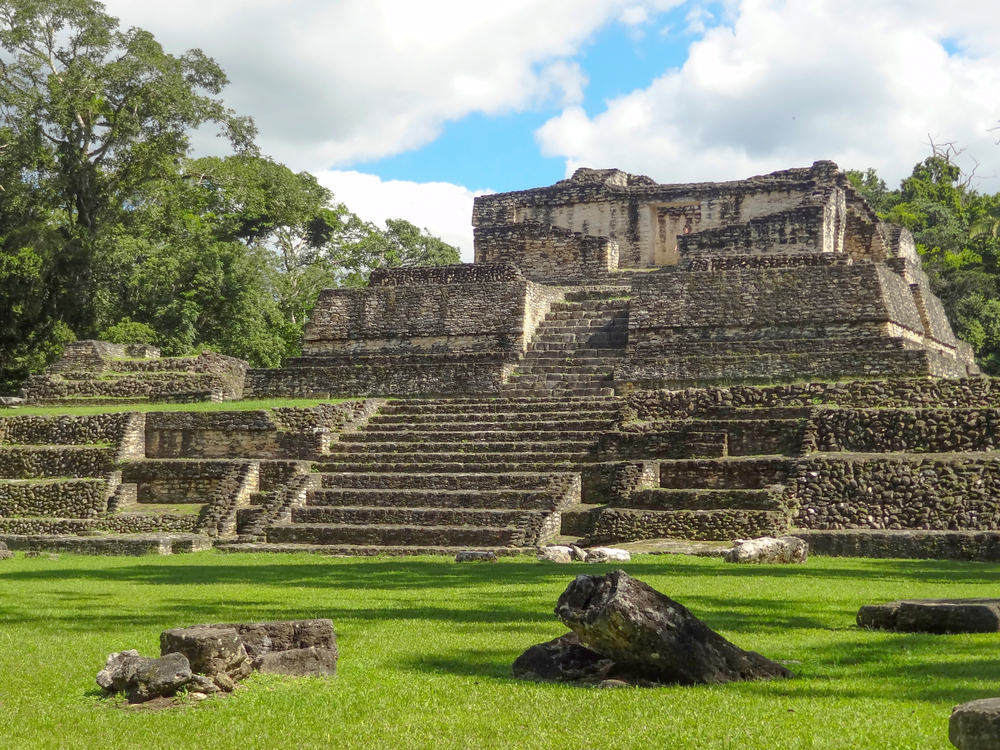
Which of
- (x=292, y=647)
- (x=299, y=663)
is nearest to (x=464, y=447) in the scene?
(x=292, y=647)

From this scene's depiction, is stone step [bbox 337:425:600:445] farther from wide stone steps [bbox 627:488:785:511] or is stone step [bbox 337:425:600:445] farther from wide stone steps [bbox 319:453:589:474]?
wide stone steps [bbox 627:488:785:511]

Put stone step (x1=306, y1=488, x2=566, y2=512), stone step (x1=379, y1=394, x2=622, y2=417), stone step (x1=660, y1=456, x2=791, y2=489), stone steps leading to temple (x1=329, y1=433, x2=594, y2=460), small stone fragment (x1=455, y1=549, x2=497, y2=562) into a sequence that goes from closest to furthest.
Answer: small stone fragment (x1=455, y1=549, x2=497, y2=562), stone step (x1=660, y1=456, x2=791, y2=489), stone step (x1=306, y1=488, x2=566, y2=512), stone steps leading to temple (x1=329, y1=433, x2=594, y2=460), stone step (x1=379, y1=394, x2=622, y2=417)

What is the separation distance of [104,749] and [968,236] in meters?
35.8

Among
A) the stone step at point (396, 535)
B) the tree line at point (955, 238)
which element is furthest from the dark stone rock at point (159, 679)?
the tree line at point (955, 238)

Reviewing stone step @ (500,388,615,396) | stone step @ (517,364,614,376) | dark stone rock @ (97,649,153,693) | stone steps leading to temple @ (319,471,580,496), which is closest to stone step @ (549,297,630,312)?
stone step @ (517,364,614,376)

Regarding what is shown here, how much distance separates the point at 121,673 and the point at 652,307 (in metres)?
15.6

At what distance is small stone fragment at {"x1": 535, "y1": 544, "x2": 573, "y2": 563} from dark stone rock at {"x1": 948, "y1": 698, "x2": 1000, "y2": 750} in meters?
8.47

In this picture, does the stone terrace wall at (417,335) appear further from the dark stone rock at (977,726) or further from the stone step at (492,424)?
the dark stone rock at (977,726)

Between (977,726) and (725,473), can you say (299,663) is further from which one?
(725,473)

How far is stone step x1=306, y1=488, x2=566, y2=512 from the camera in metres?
14.1

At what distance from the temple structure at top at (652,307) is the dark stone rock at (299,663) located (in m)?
12.8

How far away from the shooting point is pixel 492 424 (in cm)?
1686

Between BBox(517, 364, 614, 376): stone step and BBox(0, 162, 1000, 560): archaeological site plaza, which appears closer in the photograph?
BBox(0, 162, 1000, 560): archaeological site plaza

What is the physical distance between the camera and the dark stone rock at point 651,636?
16.4 ft
